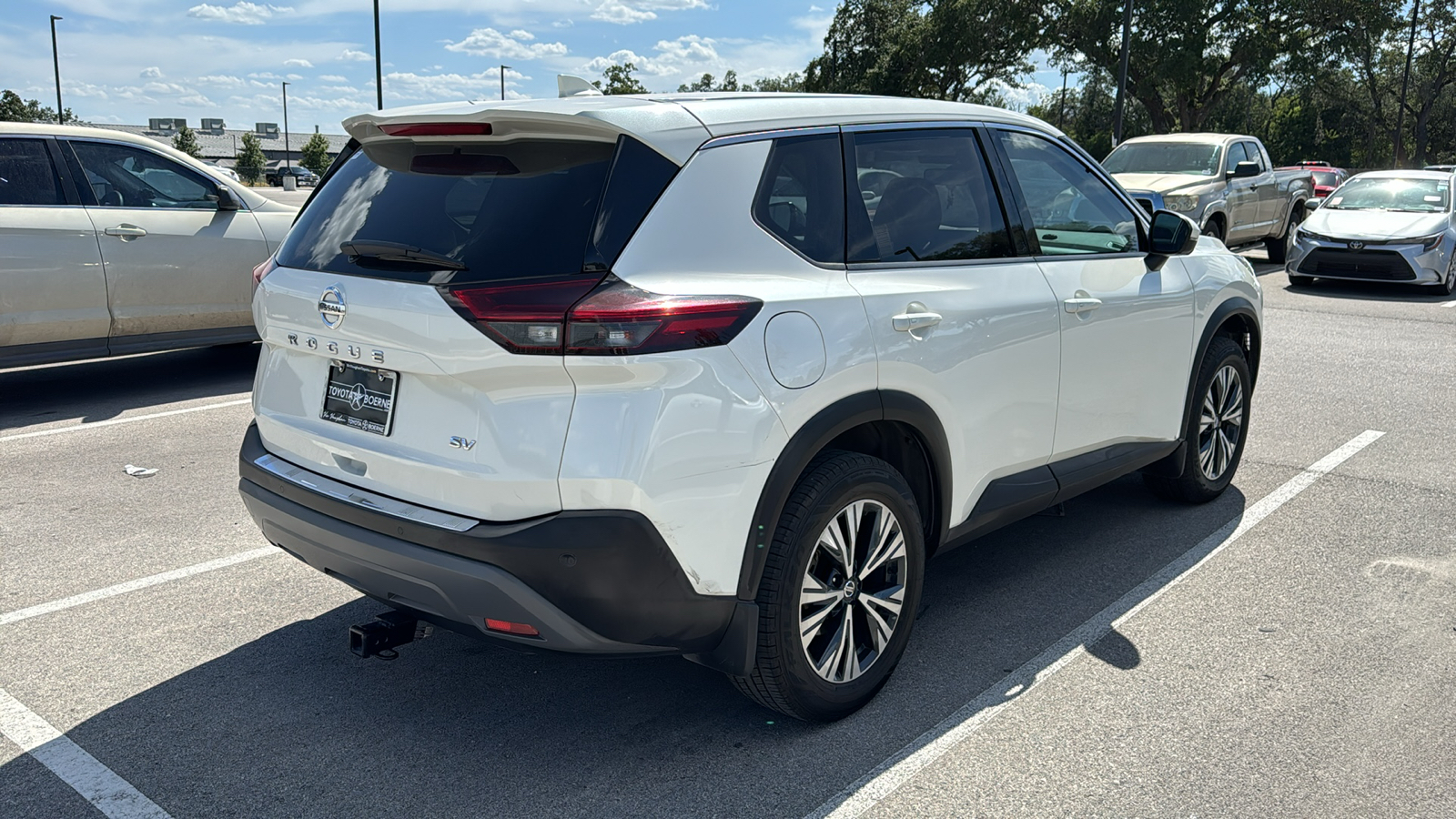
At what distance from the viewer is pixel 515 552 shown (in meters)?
2.78

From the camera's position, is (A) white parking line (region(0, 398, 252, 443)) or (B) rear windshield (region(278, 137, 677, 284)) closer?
(B) rear windshield (region(278, 137, 677, 284))

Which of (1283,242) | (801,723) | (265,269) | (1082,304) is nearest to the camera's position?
(801,723)

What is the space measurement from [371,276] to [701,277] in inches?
35.6

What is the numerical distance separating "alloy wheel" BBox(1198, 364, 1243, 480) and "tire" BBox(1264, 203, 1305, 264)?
13863 mm

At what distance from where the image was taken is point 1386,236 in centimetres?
1402

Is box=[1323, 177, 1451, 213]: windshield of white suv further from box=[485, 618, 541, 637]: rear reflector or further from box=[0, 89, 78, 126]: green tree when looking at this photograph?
box=[0, 89, 78, 126]: green tree

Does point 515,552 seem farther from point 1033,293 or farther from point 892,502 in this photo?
point 1033,293

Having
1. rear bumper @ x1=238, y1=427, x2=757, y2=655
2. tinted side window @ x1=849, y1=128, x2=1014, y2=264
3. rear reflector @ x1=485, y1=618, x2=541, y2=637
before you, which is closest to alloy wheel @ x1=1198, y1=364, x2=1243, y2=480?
tinted side window @ x1=849, y1=128, x2=1014, y2=264

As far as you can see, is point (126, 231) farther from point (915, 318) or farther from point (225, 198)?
point (915, 318)

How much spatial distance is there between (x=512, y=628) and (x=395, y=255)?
3.38 ft

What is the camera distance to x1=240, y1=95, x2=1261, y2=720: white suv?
2779mm

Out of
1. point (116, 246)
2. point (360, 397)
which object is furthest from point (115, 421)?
point (360, 397)

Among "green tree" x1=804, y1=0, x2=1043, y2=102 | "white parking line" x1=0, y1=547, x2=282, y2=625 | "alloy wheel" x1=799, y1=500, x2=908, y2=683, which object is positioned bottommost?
"white parking line" x1=0, y1=547, x2=282, y2=625

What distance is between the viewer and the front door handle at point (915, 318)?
131 inches
